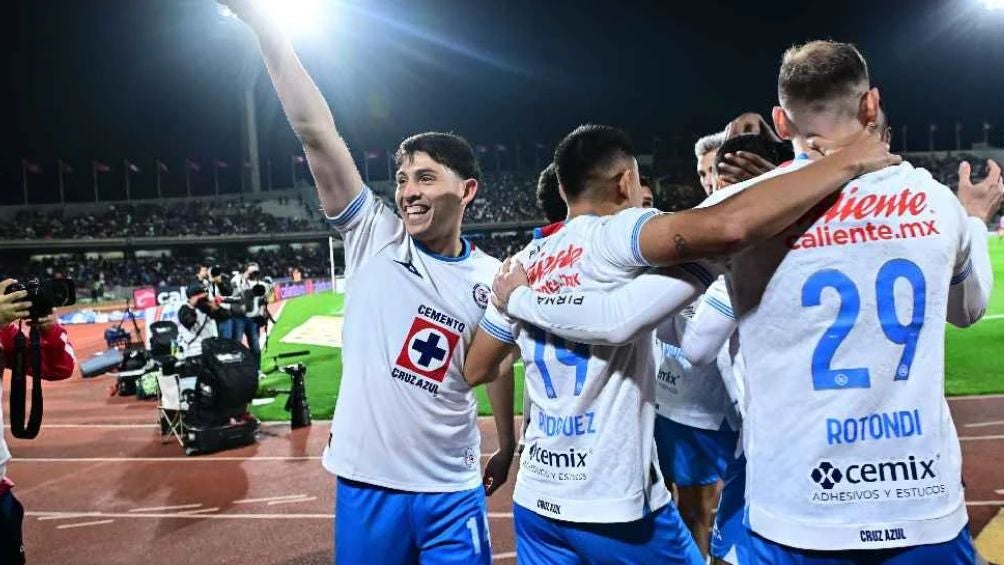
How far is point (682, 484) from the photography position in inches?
144

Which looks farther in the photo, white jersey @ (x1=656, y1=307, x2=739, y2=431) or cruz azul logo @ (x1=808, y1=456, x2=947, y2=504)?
white jersey @ (x1=656, y1=307, x2=739, y2=431)

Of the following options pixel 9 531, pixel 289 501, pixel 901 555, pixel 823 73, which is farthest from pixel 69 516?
pixel 823 73

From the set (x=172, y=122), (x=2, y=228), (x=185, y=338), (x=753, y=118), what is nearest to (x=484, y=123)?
(x=172, y=122)

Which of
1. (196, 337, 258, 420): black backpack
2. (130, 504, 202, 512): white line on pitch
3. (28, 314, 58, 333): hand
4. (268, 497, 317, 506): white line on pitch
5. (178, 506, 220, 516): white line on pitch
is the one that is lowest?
(130, 504, 202, 512): white line on pitch

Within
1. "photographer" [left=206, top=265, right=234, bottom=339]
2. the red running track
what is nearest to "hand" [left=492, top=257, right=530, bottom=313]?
the red running track

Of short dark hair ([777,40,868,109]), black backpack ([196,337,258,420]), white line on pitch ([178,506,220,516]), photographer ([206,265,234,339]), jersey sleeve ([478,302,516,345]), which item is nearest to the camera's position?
short dark hair ([777,40,868,109])

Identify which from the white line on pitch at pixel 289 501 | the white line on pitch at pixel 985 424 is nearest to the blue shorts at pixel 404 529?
the white line on pitch at pixel 289 501

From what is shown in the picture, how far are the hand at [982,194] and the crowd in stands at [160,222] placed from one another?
54313mm

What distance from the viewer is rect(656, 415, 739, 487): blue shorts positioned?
351cm

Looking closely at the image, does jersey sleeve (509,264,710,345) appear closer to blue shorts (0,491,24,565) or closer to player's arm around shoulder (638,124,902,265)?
player's arm around shoulder (638,124,902,265)

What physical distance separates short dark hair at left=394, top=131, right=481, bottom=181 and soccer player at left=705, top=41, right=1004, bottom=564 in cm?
145

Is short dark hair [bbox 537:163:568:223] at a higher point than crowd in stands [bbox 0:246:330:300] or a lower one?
higher

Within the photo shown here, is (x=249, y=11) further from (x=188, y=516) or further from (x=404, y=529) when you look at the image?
(x=188, y=516)

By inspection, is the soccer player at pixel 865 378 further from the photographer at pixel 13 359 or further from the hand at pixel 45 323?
the hand at pixel 45 323
